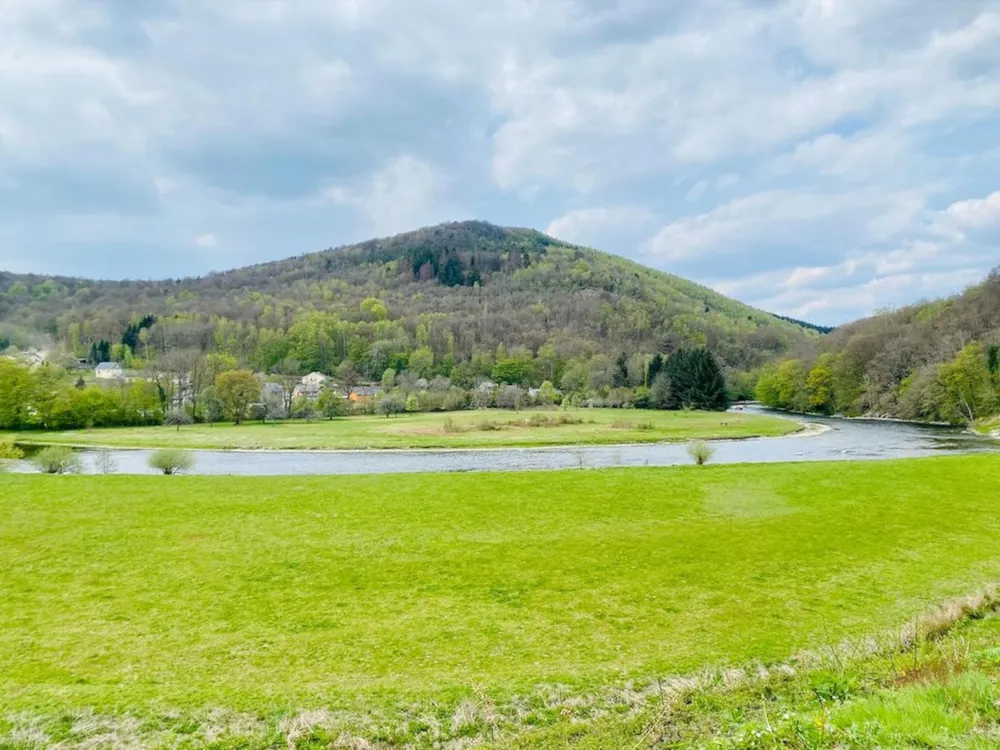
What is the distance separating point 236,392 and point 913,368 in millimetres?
91421

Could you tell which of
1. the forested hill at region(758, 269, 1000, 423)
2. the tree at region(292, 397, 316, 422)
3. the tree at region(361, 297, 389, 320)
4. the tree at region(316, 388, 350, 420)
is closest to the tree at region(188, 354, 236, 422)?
the tree at region(292, 397, 316, 422)

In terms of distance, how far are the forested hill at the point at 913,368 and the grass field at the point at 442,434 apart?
17.4 meters

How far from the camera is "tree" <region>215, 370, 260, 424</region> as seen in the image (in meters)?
77.4

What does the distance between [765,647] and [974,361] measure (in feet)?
237

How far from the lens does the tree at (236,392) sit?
77.4 meters

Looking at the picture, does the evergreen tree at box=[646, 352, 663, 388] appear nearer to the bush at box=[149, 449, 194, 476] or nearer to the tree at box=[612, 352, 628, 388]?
the tree at box=[612, 352, 628, 388]

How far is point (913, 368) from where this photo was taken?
7594 centimetres

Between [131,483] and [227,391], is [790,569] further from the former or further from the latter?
[227,391]

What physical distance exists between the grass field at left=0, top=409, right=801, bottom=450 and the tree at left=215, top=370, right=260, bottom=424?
5241mm

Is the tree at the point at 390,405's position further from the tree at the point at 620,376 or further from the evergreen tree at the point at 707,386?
the evergreen tree at the point at 707,386

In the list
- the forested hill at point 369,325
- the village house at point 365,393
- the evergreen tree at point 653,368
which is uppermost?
the forested hill at point 369,325

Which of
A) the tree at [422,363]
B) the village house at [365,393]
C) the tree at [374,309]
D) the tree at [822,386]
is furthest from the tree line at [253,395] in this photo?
the tree at [374,309]

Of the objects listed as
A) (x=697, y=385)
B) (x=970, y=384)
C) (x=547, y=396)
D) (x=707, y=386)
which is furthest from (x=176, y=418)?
(x=970, y=384)

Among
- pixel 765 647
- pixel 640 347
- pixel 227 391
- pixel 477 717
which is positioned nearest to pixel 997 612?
pixel 765 647
